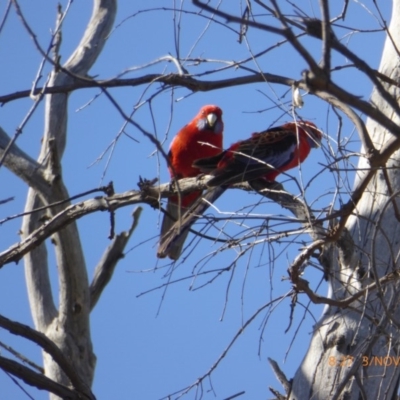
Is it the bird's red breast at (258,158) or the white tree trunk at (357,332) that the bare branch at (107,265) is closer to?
the bird's red breast at (258,158)

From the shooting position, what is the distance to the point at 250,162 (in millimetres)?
3186

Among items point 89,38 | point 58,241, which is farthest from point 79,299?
point 89,38

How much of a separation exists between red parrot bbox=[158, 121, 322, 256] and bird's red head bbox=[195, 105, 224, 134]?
2.81 feet

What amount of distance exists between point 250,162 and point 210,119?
1423mm

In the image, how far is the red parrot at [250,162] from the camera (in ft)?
9.81

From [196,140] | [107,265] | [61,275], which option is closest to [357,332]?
[61,275]

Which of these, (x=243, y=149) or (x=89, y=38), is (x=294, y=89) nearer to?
(x=243, y=149)

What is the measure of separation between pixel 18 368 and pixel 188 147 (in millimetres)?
2577

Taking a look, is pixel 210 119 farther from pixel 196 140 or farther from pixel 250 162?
pixel 250 162

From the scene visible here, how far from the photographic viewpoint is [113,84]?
1463 mm

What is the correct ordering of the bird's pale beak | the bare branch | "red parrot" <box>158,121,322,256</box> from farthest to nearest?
the bird's pale beak < the bare branch < "red parrot" <box>158,121,322,256</box>

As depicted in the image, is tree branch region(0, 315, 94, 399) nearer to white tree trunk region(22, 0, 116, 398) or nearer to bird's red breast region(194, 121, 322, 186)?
bird's red breast region(194, 121, 322, 186)

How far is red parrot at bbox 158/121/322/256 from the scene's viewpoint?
2990 millimetres
